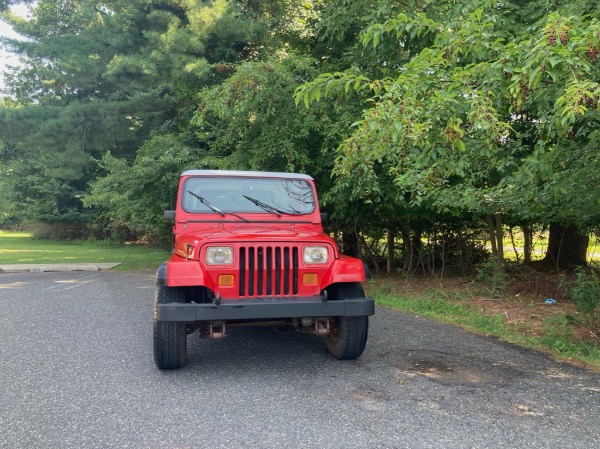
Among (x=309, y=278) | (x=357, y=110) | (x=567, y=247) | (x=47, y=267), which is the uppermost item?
(x=357, y=110)

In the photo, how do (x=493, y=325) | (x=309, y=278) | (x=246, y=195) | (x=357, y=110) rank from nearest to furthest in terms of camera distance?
(x=309, y=278)
(x=246, y=195)
(x=493, y=325)
(x=357, y=110)

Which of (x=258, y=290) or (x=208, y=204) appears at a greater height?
(x=208, y=204)

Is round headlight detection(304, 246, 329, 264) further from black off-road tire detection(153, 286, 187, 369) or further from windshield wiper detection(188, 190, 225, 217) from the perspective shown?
windshield wiper detection(188, 190, 225, 217)

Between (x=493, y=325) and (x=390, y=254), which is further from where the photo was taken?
(x=390, y=254)

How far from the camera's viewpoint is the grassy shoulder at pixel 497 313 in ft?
19.1

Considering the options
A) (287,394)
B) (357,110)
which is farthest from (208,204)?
(357,110)

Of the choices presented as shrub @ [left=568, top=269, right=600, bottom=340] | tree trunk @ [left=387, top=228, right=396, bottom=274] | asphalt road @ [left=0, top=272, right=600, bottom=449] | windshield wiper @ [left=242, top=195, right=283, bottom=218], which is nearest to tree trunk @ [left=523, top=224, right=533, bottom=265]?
tree trunk @ [left=387, top=228, right=396, bottom=274]

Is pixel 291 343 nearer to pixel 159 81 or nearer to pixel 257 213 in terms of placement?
pixel 257 213

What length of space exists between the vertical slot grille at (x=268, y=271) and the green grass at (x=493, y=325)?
315cm

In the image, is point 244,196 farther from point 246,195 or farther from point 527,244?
point 527,244

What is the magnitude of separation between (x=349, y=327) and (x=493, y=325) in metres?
3.19

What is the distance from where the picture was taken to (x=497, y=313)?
7.94 meters

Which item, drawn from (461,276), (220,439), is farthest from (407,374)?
(461,276)

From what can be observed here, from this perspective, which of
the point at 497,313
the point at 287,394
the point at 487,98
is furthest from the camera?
the point at 497,313
